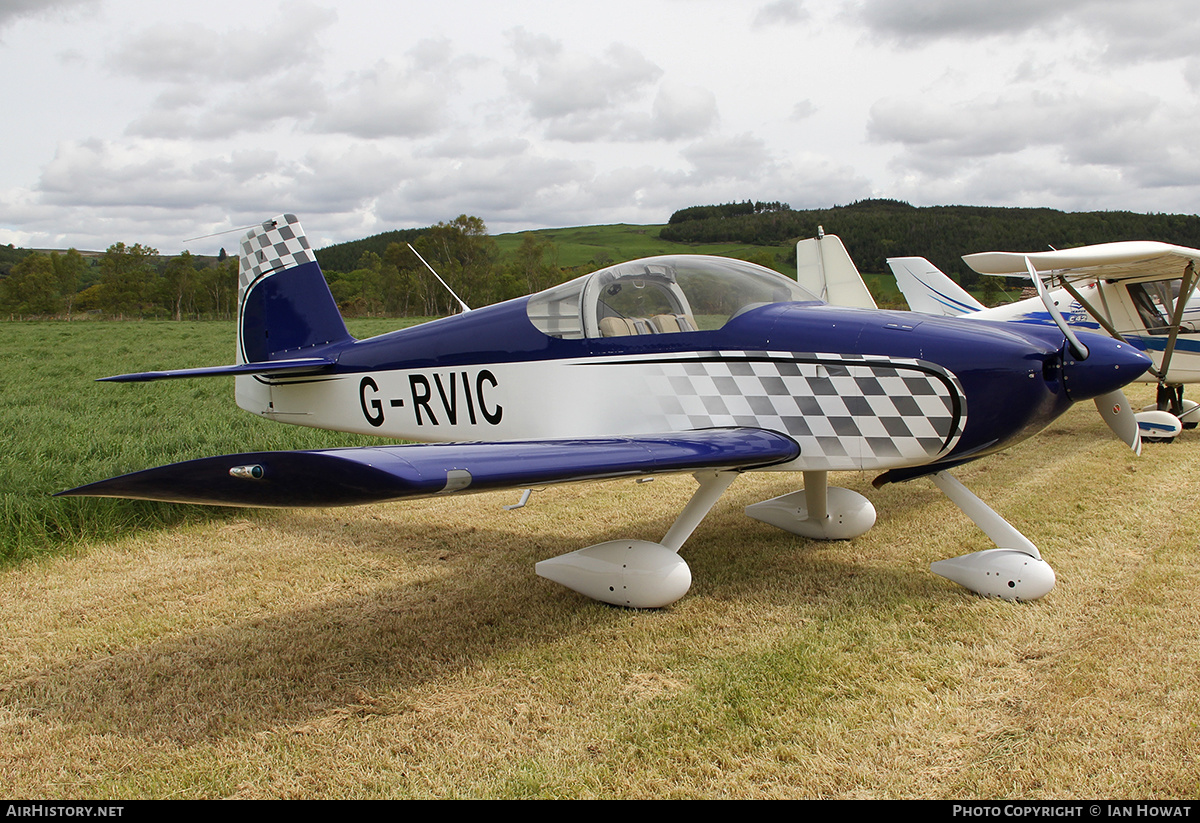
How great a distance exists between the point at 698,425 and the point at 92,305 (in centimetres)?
10553

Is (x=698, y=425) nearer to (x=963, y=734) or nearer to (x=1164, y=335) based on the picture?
(x=963, y=734)

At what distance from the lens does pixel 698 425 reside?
4.20 m

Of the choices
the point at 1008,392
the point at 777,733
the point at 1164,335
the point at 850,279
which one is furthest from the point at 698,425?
the point at 1164,335

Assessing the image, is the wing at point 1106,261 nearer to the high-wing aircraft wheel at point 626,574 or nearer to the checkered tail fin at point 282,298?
the high-wing aircraft wheel at point 626,574

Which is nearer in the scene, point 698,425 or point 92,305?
point 698,425

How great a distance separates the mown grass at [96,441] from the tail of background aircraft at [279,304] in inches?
52.1

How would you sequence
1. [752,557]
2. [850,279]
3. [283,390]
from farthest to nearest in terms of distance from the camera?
[850,279], [283,390], [752,557]

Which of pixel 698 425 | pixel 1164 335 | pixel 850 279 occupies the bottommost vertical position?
pixel 698 425

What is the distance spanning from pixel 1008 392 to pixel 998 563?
95 cm

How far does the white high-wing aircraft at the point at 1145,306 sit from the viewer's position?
764 cm

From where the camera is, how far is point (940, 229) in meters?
79.4

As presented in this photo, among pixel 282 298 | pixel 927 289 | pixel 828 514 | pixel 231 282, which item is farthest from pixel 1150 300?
pixel 231 282

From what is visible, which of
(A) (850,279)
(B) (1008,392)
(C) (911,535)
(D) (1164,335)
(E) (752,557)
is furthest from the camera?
(A) (850,279)

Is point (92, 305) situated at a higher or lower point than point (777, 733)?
higher
